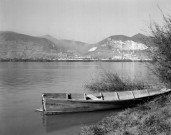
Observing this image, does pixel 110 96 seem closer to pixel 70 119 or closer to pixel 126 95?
pixel 126 95

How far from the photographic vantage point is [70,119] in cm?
1658

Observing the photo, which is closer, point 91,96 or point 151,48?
point 151,48

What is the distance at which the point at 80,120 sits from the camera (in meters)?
16.5

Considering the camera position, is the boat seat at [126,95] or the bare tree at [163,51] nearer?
the bare tree at [163,51]

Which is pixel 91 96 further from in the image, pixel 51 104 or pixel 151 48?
pixel 151 48

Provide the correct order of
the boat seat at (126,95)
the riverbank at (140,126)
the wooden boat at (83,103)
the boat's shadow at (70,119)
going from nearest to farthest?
the riverbank at (140,126) → the boat's shadow at (70,119) → the wooden boat at (83,103) → the boat seat at (126,95)

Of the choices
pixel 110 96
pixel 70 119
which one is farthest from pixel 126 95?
pixel 70 119

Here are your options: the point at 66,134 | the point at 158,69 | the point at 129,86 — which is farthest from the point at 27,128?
the point at 129,86

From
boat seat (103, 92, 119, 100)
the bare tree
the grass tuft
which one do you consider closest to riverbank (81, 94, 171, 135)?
the bare tree

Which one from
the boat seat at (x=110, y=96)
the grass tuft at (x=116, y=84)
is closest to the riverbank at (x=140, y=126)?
the boat seat at (x=110, y=96)

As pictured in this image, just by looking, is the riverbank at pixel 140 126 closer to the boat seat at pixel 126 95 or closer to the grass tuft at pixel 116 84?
the boat seat at pixel 126 95

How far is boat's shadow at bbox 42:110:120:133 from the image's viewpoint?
15.5 metres

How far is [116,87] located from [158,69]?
11.8 meters

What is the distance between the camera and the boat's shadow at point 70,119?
50.8ft
